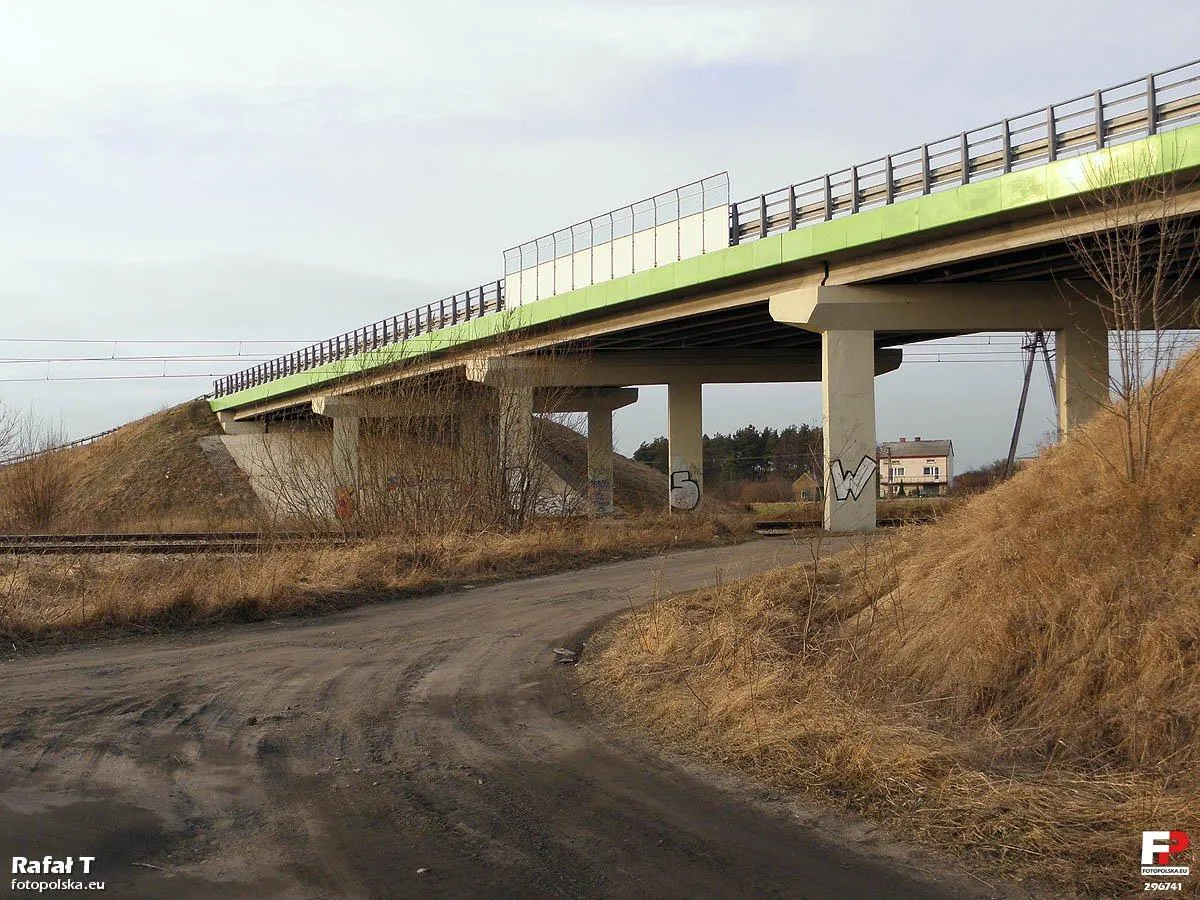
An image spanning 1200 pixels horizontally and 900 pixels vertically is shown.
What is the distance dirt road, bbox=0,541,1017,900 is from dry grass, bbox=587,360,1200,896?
51 centimetres

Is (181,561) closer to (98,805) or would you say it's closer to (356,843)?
(98,805)

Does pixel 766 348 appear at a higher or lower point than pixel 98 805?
higher

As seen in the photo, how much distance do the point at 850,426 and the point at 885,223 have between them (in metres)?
6.09

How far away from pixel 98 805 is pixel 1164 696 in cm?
663

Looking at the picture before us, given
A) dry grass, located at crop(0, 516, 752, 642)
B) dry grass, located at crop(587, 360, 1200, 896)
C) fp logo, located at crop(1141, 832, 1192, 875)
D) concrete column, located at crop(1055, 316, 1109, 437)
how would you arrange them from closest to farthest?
fp logo, located at crop(1141, 832, 1192, 875)
dry grass, located at crop(587, 360, 1200, 896)
dry grass, located at crop(0, 516, 752, 642)
concrete column, located at crop(1055, 316, 1109, 437)

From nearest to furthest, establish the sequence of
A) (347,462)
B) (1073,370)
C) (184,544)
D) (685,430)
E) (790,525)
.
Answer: (184,544)
(347,462)
(1073,370)
(790,525)
(685,430)

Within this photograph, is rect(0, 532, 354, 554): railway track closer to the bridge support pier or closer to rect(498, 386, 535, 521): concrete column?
the bridge support pier

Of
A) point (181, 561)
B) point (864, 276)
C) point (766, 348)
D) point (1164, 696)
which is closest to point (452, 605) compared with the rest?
point (181, 561)

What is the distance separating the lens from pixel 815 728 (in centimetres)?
704

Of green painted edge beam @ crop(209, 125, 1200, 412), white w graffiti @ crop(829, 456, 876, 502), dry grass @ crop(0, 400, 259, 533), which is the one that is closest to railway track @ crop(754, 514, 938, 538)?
white w graffiti @ crop(829, 456, 876, 502)

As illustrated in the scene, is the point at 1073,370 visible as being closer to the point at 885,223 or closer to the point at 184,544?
the point at 885,223

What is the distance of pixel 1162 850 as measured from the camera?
5.02 m

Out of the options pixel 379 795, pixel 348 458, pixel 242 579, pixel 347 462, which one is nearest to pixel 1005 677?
pixel 379 795

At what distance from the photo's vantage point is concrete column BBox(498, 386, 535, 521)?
2712 centimetres
